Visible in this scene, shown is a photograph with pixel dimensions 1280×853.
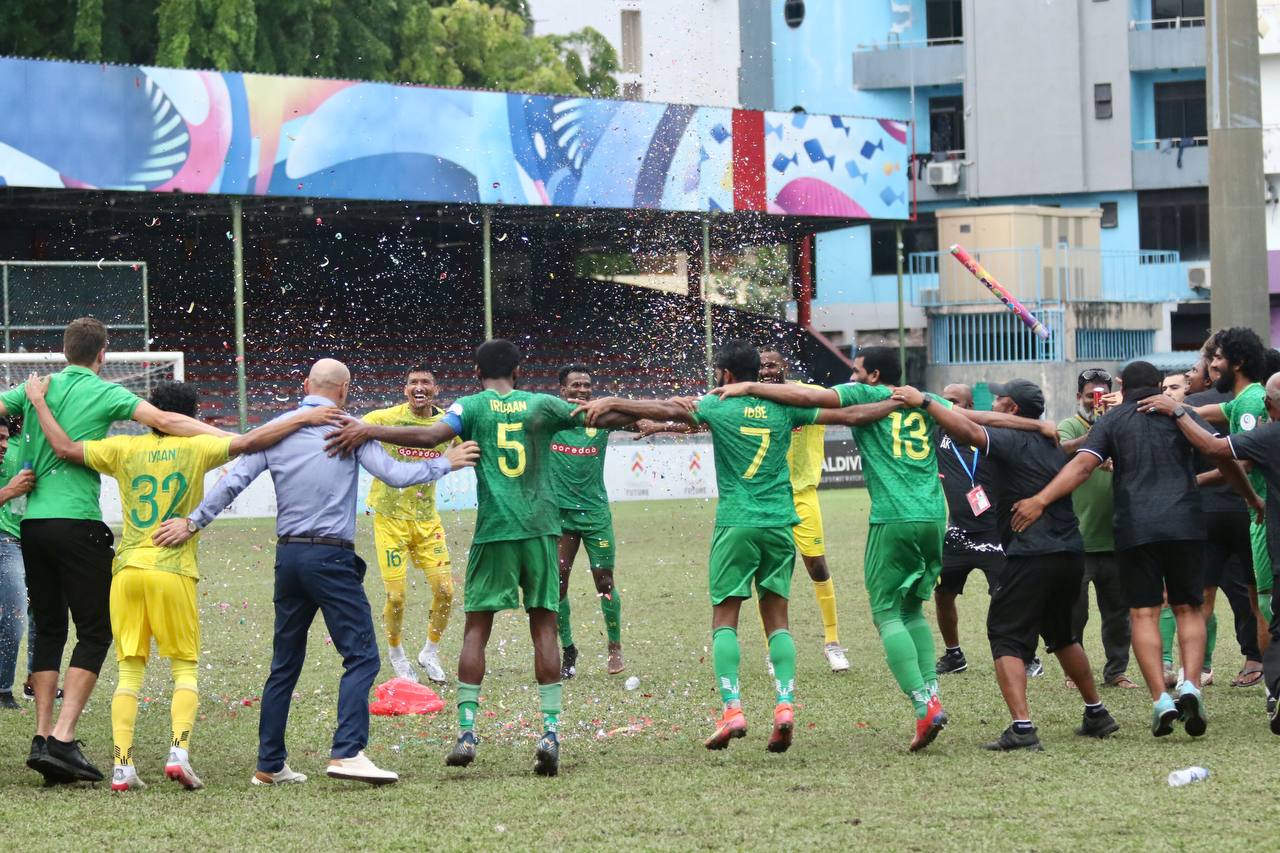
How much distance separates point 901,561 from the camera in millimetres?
9188

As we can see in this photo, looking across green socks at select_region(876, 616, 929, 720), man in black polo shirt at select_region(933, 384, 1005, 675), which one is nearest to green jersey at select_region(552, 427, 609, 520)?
man in black polo shirt at select_region(933, 384, 1005, 675)

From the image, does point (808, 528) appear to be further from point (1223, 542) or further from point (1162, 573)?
point (1162, 573)

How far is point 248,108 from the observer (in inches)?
1134

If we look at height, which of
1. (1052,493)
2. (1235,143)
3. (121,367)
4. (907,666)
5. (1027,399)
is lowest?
(907,666)

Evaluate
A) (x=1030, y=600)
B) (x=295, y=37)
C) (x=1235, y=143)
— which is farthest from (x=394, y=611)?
(x=295, y=37)

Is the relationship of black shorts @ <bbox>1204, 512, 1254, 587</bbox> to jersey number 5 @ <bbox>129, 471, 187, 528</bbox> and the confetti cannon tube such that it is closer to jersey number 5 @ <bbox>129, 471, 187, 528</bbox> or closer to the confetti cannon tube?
jersey number 5 @ <bbox>129, 471, 187, 528</bbox>

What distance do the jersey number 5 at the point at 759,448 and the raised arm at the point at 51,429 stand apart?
334cm

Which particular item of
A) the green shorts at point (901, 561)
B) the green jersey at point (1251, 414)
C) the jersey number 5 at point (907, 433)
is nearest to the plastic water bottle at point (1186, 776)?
the green shorts at point (901, 561)

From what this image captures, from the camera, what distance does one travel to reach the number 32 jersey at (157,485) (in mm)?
8242

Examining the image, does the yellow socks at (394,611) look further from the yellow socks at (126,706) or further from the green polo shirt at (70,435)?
the yellow socks at (126,706)

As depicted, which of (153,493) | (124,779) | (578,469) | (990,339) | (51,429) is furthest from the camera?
(990,339)

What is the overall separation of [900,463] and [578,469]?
10.8 ft

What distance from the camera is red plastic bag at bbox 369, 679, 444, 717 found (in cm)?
1037

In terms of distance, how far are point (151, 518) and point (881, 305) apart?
4094cm
